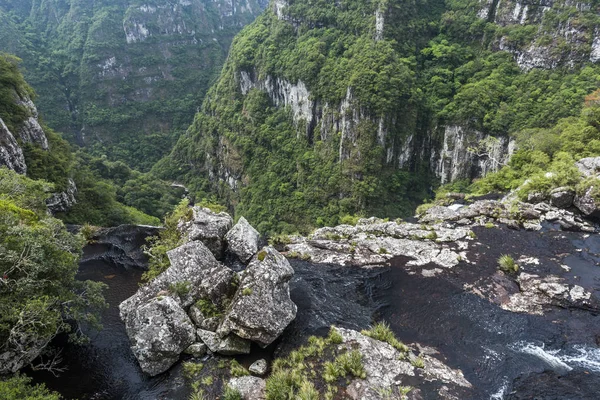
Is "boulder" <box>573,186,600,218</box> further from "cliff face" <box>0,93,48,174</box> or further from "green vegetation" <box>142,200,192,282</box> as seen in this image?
"cliff face" <box>0,93,48,174</box>

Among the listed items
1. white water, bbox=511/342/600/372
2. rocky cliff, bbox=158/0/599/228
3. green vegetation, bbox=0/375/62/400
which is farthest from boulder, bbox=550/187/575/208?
green vegetation, bbox=0/375/62/400

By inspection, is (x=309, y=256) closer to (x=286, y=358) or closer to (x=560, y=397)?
(x=286, y=358)

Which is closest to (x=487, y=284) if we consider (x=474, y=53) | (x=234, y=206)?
(x=474, y=53)

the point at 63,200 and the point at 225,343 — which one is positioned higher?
the point at 225,343

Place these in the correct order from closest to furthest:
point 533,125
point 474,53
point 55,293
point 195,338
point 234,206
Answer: point 55,293, point 195,338, point 533,125, point 474,53, point 234,206

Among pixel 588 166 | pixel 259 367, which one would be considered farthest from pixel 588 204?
pixel 259 367

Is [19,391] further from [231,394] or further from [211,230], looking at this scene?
[211,230]
